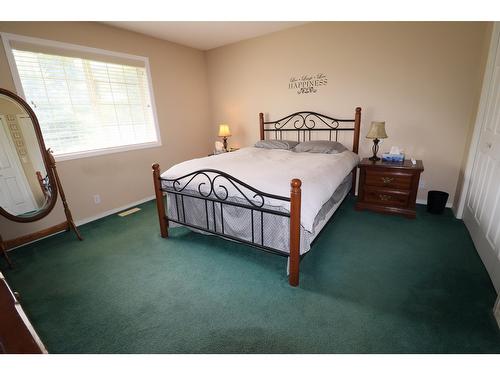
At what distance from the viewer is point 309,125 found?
12.1 feet

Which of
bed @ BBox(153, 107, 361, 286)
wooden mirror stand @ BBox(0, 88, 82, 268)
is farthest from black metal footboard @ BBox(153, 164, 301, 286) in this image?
wooden mirror stand @ BBox(0, 88, 82, 268)

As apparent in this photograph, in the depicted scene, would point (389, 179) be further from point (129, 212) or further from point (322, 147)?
point (129, 212)

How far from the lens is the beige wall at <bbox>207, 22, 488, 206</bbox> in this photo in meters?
2.65

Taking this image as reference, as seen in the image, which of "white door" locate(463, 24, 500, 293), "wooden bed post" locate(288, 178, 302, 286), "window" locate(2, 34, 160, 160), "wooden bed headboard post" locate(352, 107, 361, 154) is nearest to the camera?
"wooden bed post" locate(288, 178, 302, 286)

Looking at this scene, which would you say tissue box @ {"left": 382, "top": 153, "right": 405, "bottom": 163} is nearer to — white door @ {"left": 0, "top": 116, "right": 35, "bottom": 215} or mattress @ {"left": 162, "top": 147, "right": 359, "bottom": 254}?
mattress @ {"left": 162, "top": 147, "right": 359, "bottom": 254}

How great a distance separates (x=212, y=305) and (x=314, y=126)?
9.51 feet

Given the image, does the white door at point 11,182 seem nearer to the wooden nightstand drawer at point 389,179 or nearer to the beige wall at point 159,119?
the beige wall at point 159,119

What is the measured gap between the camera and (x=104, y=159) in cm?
317

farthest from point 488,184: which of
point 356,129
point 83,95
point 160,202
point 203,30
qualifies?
point 83,95

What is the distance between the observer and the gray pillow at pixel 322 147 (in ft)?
10.1

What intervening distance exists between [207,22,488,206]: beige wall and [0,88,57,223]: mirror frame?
117 inches

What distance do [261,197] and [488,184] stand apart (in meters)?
1.95
